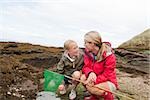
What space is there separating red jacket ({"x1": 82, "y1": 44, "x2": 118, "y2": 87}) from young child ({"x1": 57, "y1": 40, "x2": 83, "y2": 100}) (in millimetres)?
201

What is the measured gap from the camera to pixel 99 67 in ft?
17.7

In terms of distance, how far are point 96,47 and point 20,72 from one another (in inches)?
99.7

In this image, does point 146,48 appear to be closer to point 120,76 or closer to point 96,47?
point 120,76

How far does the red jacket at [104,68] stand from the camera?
5.34 m

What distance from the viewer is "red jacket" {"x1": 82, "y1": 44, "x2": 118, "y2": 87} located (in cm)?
534

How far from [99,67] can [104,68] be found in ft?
0.25

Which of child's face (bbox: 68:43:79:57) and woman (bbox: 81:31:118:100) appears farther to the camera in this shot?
child's face (bbox: 68:43:79:57)

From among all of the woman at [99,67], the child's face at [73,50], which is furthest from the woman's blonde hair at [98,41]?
the child's face at [73,50]

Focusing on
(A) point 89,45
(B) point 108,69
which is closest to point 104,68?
(B) point 108,69

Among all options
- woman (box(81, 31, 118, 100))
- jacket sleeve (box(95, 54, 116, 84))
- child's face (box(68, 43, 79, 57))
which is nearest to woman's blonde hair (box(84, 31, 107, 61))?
woman (box(81, 31, 118, 100))

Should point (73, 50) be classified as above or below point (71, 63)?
above

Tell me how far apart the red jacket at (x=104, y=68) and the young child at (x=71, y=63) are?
20 cm

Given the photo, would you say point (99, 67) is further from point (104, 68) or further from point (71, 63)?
point (71, 63)

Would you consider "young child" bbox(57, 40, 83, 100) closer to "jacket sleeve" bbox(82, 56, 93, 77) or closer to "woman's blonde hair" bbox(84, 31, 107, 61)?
"jacket sleeve" bbox(82, 56, 93, 77)
